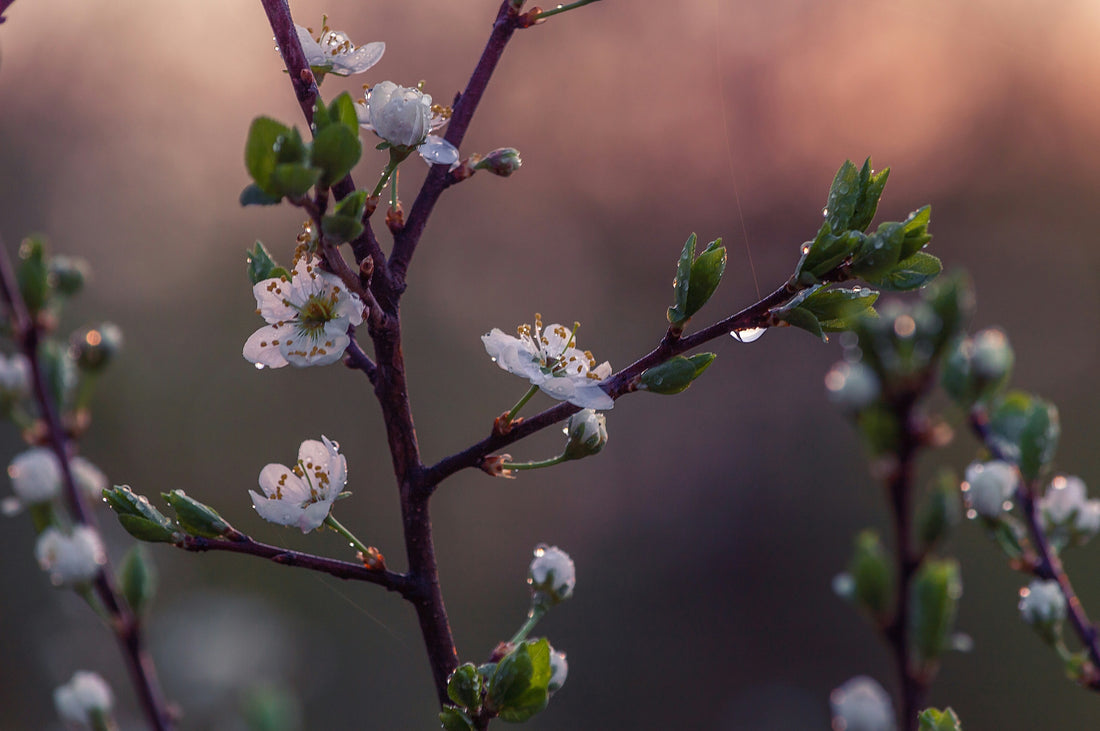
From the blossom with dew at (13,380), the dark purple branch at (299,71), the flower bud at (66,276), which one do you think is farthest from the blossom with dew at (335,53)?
the blossom with dew at (13,380)

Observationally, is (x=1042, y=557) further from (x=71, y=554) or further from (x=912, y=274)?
(x=71, y=554)

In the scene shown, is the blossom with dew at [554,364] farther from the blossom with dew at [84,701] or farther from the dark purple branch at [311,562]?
the blossom with dew at [84,701]

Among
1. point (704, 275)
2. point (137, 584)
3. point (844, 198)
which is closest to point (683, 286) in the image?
point (704, 275)

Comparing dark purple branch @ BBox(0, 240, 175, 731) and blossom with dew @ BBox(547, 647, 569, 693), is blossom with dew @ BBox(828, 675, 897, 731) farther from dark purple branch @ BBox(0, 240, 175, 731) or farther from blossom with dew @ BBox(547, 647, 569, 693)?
blossom with dew @ BBox(547, 647, 569, 693)

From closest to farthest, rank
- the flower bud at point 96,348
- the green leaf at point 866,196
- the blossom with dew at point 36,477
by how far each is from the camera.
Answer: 1. the blossom with dew at point 36,477
2. the flower bud at point 96,348
3. the green leaf at point 866,196

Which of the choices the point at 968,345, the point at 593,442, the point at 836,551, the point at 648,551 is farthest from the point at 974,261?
the point at 968,345
